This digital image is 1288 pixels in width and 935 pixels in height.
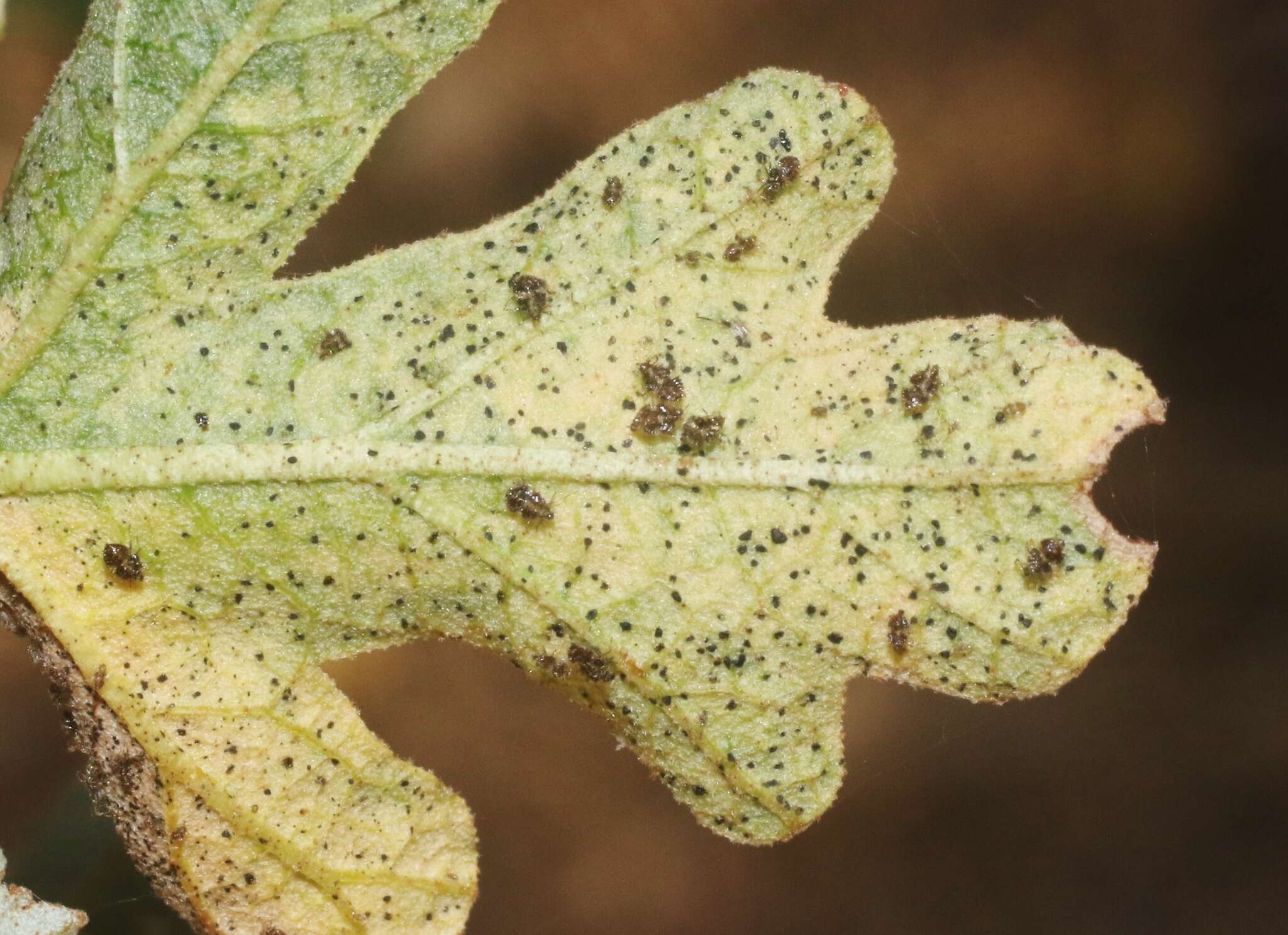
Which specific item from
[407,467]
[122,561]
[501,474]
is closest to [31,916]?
[122,561]

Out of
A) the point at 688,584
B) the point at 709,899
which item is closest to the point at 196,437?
the point at 688,584

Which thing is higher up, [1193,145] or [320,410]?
[1193,145]

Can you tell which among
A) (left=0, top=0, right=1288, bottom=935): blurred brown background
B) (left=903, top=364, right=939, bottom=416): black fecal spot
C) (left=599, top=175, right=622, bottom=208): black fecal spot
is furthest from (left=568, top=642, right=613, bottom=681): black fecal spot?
(left=0, top=0, right=1288, bottom=935): blurred brown background

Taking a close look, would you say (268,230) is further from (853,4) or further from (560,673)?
(853,4)

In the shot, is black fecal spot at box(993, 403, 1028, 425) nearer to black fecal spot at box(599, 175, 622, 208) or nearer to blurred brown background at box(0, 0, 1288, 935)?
black fecal spot at box(599, 175, 622, 208)

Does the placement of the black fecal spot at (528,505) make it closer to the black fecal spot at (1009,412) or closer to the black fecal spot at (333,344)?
the black fecal spot at (333,344)

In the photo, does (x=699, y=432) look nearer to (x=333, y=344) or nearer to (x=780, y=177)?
(x=780, y=177)

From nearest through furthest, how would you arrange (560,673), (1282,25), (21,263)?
(21,263)
(560,673)
(1282,25)

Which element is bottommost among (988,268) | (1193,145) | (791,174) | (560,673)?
(560,673)
